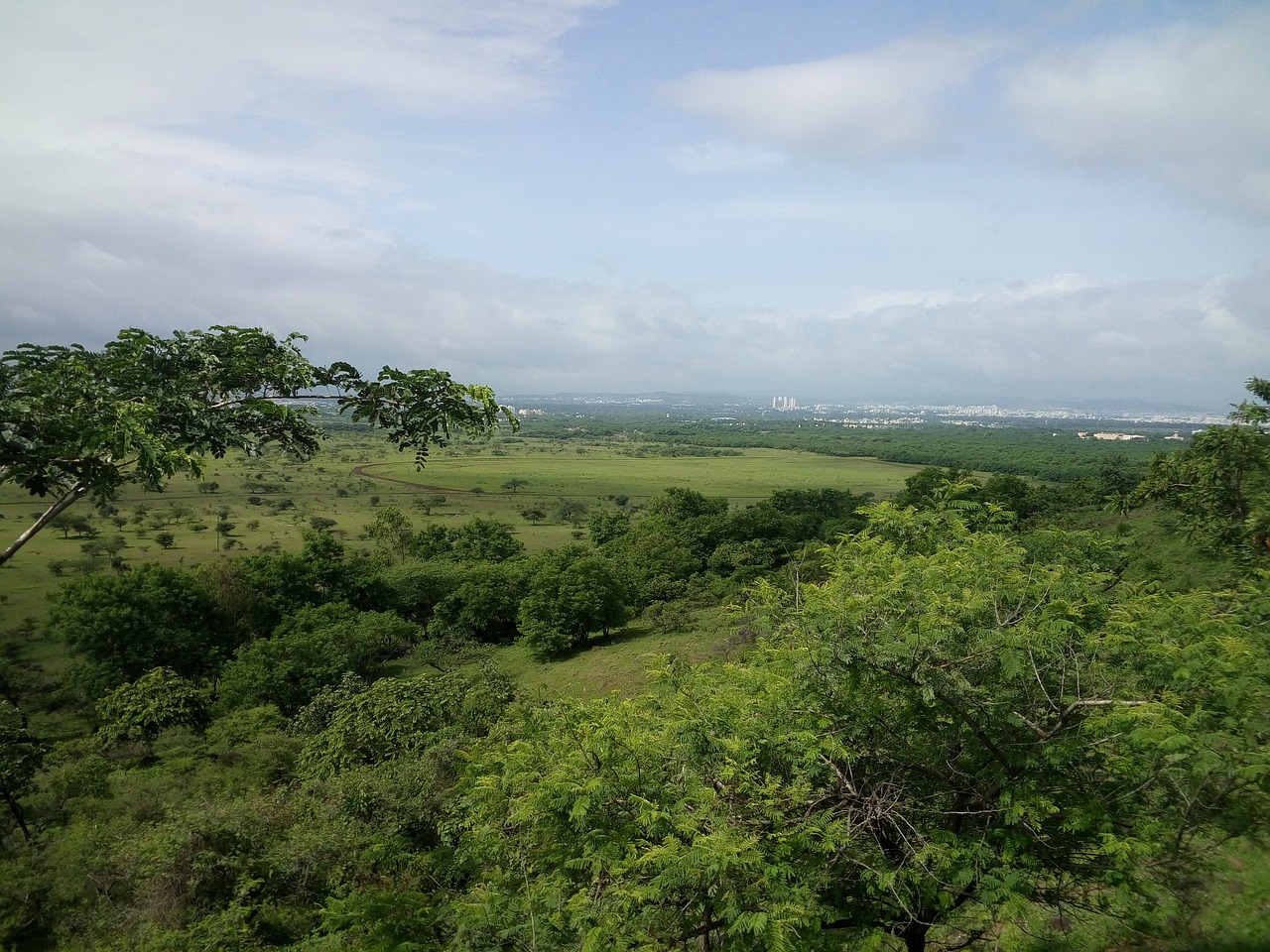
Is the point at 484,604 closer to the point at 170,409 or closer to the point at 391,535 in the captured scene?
the point at 391,535

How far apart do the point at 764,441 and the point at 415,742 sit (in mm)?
168117

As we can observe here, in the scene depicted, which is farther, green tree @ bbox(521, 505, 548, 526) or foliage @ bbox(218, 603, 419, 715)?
green tree @ bbox(521, 505, 548, 526)

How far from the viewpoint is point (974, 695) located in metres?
5.87

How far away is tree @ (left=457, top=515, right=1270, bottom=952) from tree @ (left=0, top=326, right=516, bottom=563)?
3898mm

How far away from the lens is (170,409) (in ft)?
15.3

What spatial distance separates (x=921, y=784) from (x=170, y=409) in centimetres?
729

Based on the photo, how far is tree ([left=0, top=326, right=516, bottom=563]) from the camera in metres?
4.15

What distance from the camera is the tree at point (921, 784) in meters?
5.54

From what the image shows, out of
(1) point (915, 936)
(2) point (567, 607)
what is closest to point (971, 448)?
(2) point (567, 607)

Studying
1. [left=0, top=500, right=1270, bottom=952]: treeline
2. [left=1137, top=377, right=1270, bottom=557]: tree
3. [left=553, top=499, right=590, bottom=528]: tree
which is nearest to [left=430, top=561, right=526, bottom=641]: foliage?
[left=0, top=500, right=1270, bottom=952]: treeline

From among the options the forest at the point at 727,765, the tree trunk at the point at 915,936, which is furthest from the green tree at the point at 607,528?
the tree trunk at the point at 915,936

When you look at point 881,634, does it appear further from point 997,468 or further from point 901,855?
point 997,468

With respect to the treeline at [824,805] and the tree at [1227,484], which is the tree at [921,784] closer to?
the treeline at [824,805]

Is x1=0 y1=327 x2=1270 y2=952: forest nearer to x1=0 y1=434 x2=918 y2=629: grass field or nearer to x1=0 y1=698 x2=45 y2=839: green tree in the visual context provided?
x1=0 y1=698 x2=45 y2=839: green tree
